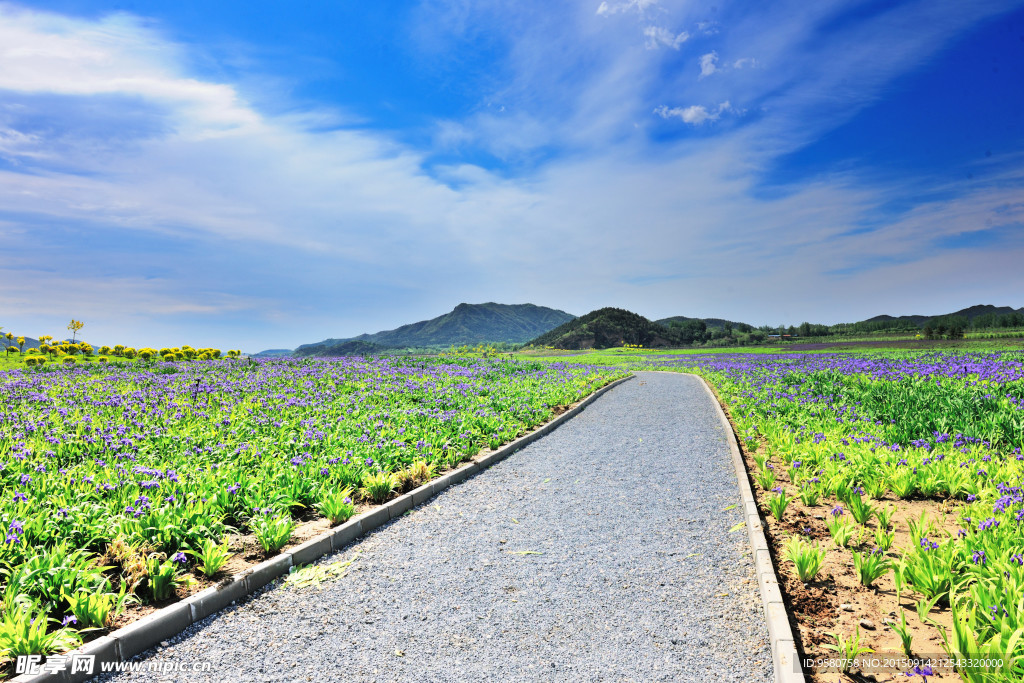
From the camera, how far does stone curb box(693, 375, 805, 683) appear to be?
2.91 m

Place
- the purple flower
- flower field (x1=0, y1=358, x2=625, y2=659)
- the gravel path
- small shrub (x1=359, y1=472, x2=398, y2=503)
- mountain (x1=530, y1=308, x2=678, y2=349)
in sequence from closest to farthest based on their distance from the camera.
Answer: the purple flower
the gravel path
flower field (x1=0, y1=358, x2=625, y2=659)
small shrub (x1=359, y1=472, x2=398, y2=503)
mountain (x1=530, y1=308, x2=678, y2=349)

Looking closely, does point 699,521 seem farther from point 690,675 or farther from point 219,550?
point 219,550

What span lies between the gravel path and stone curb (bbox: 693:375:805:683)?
0.10 meters

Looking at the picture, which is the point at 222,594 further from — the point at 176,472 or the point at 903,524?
the point at 903,524

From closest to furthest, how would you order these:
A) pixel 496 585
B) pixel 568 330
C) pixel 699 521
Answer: pixel 496 585
pixel 699 521
pixel 568 330

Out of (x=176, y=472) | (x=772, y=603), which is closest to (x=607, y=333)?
(x=176, y=472)

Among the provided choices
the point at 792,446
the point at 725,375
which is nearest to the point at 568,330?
the point at 725,375

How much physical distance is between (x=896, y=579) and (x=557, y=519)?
300 centimetres

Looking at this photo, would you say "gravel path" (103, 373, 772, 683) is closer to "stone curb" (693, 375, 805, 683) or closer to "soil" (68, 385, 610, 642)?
"stone curb" (693, 375, 805, 683)

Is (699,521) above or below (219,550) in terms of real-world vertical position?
below

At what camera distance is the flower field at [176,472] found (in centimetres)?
355

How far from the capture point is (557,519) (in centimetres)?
541

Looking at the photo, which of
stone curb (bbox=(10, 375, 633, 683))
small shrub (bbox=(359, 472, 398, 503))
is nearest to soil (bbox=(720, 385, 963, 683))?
stone curb (bbox=(10, 375, 633, 683))

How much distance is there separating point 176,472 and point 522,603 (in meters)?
4.30
